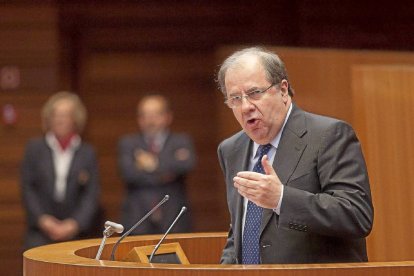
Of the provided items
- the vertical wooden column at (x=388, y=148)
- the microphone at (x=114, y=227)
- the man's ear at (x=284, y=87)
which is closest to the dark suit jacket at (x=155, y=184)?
the vertical wooden column at (x=388, y=148)

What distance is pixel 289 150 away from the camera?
4082 millimetres

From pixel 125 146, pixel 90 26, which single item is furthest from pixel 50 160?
pixel 90 26

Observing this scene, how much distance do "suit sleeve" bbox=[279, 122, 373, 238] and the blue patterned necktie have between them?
0.72 feet

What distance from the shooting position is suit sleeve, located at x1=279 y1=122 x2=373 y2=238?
3.75m

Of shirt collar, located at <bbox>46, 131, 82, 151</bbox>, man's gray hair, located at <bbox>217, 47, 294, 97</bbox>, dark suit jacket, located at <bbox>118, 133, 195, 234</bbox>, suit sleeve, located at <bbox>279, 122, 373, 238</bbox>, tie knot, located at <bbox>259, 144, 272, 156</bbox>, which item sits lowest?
dark suit jacket, located at <bbox>118, 133, 195, 234</bbox>

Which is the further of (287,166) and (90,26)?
(90,26)

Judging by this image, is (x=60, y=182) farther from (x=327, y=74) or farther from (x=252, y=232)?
(x=252, y=232)

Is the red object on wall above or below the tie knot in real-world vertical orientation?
below

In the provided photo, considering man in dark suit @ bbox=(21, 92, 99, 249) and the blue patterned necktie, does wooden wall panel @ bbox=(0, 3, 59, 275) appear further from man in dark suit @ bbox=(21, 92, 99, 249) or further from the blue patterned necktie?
the blue patterned necktie

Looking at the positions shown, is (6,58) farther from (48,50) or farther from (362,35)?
(362,35)

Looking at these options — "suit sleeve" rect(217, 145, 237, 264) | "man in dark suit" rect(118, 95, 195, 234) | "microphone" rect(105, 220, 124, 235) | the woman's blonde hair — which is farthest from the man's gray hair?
"man in dark suit" rect(118, 95, 195, 234)

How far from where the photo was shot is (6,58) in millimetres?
9734

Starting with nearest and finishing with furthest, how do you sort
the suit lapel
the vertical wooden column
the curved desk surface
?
the curved desk surface, the suit lapel, the vertical wooden column

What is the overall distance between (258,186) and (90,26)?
664 centimetres
